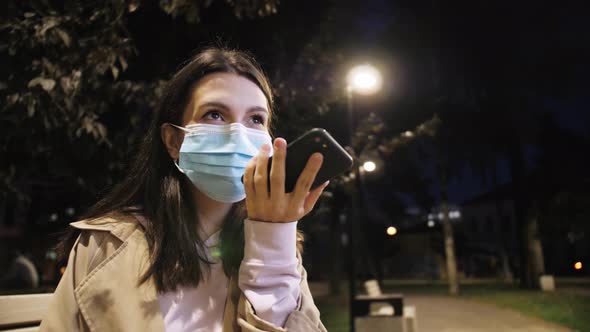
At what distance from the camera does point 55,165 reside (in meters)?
5.55

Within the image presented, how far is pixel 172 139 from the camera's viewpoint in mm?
2029

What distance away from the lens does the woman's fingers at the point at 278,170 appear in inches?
49.9

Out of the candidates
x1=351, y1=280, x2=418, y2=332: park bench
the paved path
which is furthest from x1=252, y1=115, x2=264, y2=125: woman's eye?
the paved path

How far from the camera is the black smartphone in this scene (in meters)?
1.31

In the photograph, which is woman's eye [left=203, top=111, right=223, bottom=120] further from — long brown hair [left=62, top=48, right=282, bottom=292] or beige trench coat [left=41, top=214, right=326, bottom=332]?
beige trench coat [left=41, top=214, right=326, bottom=332]

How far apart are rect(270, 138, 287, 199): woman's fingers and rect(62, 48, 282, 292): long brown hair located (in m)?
0.53

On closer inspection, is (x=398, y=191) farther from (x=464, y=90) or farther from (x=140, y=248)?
(x=140, y=248)

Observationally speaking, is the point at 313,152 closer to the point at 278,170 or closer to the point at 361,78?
the point at 278,170

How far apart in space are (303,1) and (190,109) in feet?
18.2

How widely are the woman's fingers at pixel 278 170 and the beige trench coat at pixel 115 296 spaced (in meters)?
0.38

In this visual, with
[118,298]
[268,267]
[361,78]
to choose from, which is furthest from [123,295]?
[361,78]

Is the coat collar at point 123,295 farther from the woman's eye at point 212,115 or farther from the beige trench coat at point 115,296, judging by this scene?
the woman's eye at point 212,115

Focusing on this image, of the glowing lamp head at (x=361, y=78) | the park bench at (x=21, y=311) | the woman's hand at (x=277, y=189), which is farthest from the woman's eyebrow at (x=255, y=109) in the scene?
the glowing lamp head at (x=361, y=78)

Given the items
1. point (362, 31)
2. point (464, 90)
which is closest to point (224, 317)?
point (362, 31)
